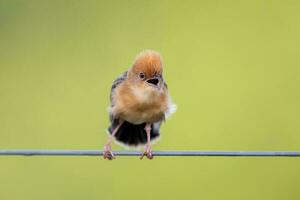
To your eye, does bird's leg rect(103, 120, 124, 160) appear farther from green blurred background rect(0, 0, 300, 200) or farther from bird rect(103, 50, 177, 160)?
green blurred background rect(0, 0, 300, 200)

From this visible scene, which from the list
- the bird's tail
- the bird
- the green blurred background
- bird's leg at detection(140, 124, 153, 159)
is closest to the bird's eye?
the bird

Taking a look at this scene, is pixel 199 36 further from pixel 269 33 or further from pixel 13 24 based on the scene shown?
pixel 13 24

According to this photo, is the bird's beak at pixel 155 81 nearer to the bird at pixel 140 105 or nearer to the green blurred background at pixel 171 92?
the bird at pixel 140 105

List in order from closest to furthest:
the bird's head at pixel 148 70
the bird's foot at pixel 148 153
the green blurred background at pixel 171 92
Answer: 1. the bird's head at pixel 148 70
2. the bird's foot at pixel 148 153
3. the green blurred background at pixel 171 92

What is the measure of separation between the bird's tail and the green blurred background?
1.31 metres

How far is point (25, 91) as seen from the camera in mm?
8312

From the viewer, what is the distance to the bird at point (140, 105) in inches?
214

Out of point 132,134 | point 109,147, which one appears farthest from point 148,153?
point 132,134

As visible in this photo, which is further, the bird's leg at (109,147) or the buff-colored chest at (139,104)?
the buff-colored chest at (139,104)

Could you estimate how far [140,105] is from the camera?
562cm

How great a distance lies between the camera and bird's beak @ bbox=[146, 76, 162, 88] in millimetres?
5414

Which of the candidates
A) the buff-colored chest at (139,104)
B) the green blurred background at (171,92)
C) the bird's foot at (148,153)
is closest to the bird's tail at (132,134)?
the buff-colored chest at (139,104)

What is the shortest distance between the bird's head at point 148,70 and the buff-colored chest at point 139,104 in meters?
0.05

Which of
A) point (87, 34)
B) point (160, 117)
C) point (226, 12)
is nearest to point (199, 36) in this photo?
point (226, 12)
